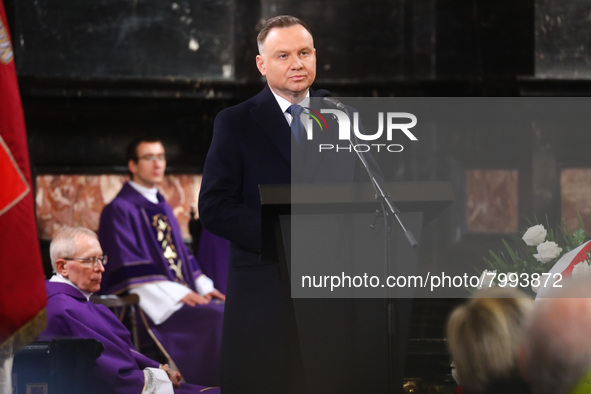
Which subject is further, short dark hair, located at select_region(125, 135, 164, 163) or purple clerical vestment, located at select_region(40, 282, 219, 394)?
short dark hair, located at select_region(125, 135, 164, 163)

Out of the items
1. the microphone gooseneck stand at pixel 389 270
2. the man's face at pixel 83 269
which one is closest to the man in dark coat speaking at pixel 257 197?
the microphone gooseneck stand at pixel 389 270

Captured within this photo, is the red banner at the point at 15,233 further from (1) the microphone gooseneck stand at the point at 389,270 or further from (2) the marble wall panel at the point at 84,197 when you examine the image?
(2) the marble wall panel at the point at 84,197

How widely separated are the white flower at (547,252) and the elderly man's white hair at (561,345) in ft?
4.96

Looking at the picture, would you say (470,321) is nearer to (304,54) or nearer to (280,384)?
(280,384)

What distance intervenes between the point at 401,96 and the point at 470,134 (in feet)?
2.33

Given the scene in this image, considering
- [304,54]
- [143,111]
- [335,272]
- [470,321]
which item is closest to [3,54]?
[304,54]

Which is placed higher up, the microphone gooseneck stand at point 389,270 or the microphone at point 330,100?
the microphone at point 330,100

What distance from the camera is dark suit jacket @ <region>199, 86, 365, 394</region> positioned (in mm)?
3066

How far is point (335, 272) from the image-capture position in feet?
9.64

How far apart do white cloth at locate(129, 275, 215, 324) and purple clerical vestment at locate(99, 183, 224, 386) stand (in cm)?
5

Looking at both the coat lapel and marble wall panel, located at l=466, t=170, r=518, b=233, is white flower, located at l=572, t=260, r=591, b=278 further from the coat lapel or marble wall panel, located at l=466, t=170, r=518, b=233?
marble wall panel, located at l=466, t=170, r=518, b=233

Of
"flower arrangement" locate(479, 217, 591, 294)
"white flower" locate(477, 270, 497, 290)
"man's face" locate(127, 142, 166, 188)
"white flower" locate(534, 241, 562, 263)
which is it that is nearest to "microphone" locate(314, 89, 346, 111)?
"white flower" locate(477, 270, 497, 290)

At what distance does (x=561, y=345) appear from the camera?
7.31 ft

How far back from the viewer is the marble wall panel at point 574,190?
771 centimetres
